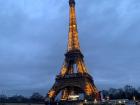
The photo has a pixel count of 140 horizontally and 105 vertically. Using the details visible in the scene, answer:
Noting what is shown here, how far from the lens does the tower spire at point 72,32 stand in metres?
93.4

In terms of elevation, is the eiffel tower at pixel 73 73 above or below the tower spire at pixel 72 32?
below

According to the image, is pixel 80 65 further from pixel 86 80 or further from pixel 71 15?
pixel 71 15

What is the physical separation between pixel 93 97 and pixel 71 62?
12.7 metres

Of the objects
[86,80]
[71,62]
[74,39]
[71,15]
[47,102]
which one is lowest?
[47,102]

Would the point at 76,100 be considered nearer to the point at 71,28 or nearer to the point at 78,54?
the point at 78,54

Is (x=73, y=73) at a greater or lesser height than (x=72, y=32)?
lesser

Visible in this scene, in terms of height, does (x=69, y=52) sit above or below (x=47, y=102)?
above

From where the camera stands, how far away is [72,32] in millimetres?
94500

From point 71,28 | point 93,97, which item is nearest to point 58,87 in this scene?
point 93,97

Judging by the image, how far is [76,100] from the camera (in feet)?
308

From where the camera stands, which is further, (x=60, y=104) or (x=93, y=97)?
(x=60, y=104)

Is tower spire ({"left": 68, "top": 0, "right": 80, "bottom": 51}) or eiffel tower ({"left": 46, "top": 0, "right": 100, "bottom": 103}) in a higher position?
tower spire ({"left": 68, "top": 0, "right": 80, "bottom": 51})

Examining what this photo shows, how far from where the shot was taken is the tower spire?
93438mm

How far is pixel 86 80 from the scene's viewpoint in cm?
9094
